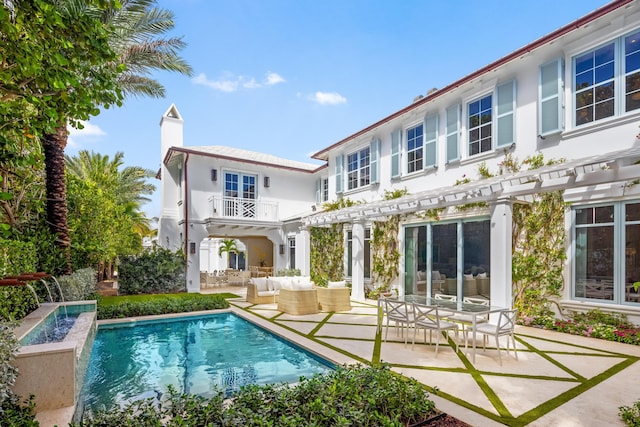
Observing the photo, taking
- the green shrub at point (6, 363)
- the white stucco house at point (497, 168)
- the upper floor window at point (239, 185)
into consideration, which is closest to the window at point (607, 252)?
the white stucco house at point (497, 168)

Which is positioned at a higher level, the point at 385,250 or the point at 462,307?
the point at 385,250

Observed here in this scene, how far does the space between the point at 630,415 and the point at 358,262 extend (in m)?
10.2

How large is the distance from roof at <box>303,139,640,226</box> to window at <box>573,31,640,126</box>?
41.1 inches

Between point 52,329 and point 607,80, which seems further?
point 607,80

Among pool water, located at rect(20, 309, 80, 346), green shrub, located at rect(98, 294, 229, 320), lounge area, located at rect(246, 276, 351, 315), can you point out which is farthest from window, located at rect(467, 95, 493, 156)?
pool water, located at rect(20, 309, 80, 346)

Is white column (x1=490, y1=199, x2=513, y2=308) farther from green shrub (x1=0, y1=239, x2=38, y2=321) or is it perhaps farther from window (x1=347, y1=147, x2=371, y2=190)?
green shrub (x1=0, y1=239, x2=38, y2=321)

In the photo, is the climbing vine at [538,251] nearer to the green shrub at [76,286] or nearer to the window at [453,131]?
the window at [453,131]

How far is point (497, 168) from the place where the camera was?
402 inches

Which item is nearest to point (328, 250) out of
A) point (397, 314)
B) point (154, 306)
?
point (154, 306)

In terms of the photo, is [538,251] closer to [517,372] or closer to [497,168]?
[497,168]

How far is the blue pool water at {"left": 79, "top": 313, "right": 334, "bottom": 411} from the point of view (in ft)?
18.2

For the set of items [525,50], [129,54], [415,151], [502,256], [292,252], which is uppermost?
[129,54]

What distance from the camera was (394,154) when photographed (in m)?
13.8

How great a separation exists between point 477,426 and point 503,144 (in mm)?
8245
